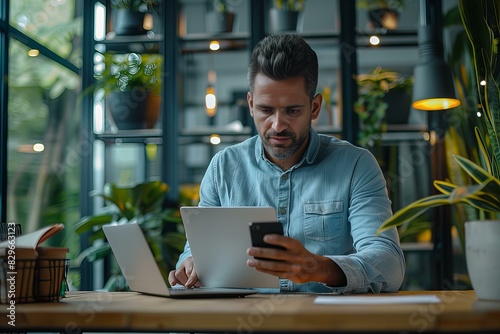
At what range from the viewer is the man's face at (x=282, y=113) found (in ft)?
7.36

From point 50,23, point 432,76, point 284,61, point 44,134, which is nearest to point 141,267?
point 284,61

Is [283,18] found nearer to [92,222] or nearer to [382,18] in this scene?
[382,18]

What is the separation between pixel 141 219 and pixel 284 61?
217cm

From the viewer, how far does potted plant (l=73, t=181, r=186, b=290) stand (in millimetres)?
4090

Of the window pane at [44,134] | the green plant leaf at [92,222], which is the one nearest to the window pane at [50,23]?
the window pane at [44,134]

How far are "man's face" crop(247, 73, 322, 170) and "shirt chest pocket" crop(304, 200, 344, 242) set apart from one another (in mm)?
229

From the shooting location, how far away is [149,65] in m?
4.43

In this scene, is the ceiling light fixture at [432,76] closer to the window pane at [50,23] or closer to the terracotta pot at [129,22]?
the terracotta pot at [129,22]

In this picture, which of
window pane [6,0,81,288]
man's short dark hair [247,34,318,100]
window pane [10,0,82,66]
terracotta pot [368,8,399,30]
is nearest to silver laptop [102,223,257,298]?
man's short dark hair [247,34,318,100]

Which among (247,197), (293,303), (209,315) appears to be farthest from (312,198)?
(209,315)

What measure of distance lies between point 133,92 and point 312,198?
2.44 m

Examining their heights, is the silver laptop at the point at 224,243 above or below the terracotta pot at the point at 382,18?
below

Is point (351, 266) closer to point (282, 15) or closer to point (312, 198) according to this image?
point (312, 198)

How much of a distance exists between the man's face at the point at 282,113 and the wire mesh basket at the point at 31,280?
86 cm
